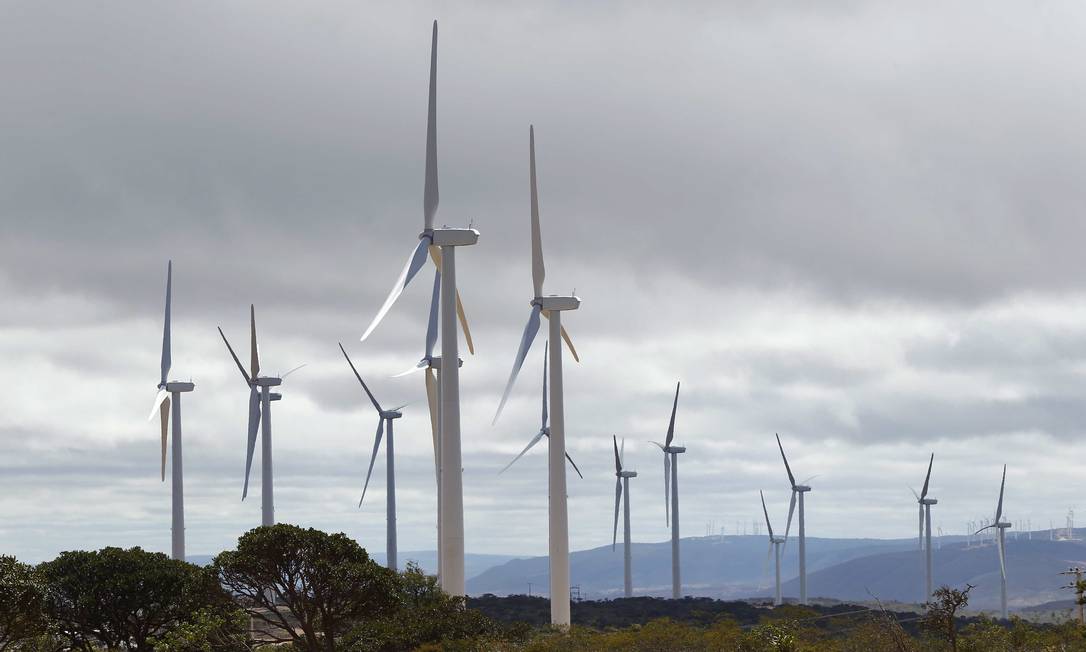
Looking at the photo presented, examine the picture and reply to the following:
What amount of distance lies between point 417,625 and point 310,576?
5.72 metres

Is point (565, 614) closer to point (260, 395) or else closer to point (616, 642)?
point (616, 642)

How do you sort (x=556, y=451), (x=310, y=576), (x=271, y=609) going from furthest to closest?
1. (x=556, y=451)
2. (x=271, y=609)
3. (x=310, y=576)

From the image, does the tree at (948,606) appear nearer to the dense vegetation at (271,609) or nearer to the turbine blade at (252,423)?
the dense vegetation at (271,609)

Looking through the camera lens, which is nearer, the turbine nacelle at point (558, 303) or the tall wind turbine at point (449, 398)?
the tall wind turbine at point (449, 398)

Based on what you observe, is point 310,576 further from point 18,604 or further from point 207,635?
point 18,604

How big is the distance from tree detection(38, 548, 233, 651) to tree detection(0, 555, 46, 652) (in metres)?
1.94

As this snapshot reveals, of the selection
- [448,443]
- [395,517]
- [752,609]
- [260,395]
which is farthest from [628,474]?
[448,443]

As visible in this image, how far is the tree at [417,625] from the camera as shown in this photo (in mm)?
57188

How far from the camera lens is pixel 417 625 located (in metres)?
57.5

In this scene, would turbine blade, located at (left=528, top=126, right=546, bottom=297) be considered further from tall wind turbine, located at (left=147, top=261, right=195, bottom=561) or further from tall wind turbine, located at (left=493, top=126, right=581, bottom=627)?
tall wind turbine, located at (left=147, top=261, right=195, bottom=561)

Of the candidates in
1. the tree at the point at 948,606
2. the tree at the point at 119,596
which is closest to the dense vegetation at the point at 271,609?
→ the tree at the point at 119,596

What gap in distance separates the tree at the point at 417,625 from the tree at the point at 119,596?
23.6 feet

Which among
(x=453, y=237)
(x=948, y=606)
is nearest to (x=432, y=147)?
(x=453, y=237)

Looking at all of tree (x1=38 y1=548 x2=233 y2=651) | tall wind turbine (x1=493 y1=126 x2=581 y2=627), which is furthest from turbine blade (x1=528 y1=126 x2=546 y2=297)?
tree (x1=38 y1=548 x2=233 y2=651)
